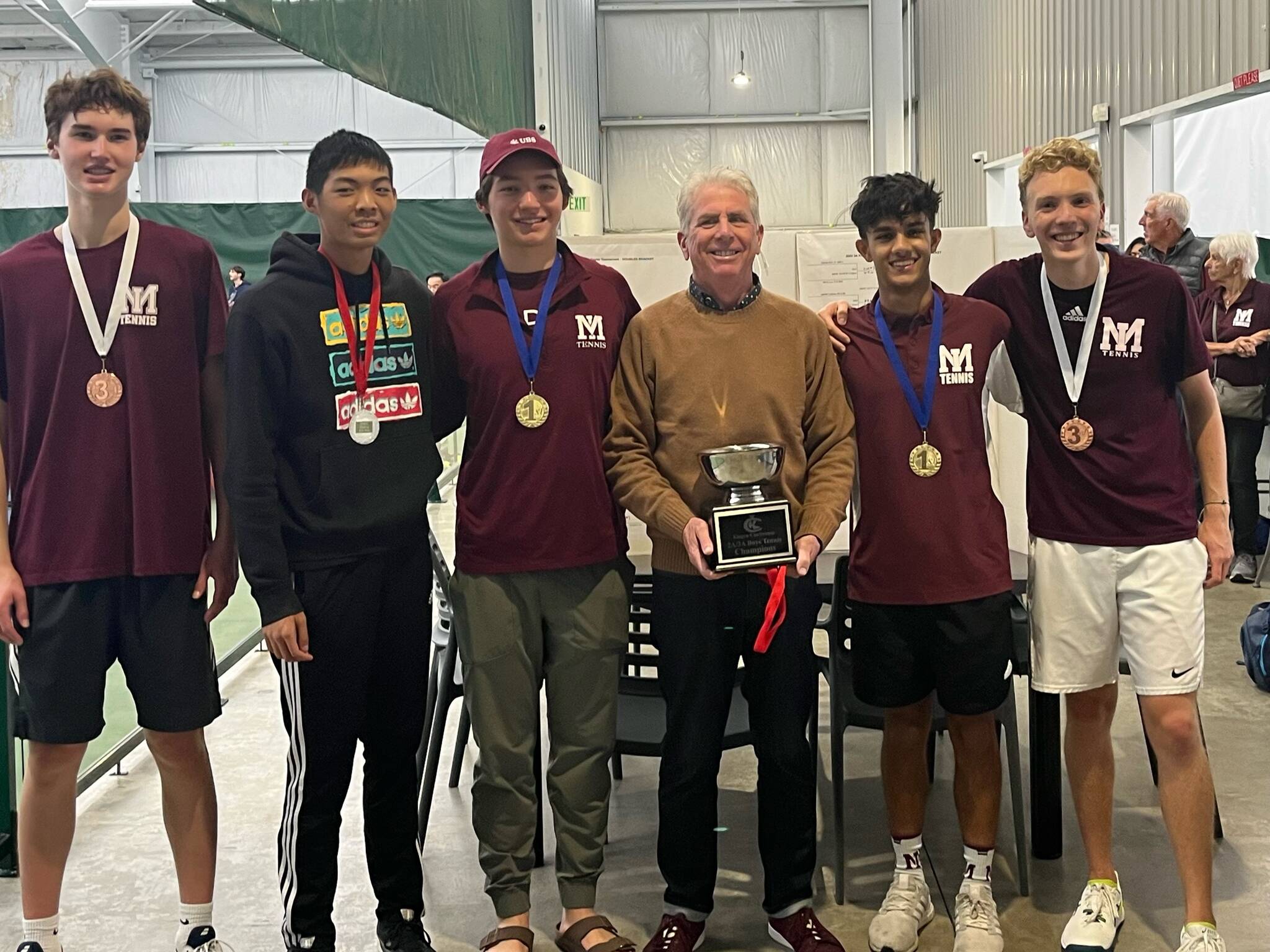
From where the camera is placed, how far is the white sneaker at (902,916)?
96.7 inches

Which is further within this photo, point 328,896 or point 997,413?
point 997,413

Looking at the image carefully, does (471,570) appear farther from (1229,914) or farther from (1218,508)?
(1229,914)

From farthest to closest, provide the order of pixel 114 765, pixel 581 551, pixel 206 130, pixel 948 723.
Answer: pixel 206 130, pixel 114 765, pixel 948 723, pixel 581 551

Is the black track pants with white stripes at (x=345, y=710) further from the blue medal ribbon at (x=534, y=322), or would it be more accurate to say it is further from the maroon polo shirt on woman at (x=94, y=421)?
the blue medal ribbon at (x=534, y=322)

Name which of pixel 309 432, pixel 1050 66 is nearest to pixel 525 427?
pixel 309 432

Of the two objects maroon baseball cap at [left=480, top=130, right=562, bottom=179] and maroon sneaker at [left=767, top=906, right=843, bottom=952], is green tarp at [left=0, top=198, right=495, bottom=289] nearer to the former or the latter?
maroon baseball cap at [left=480, top=130, right=562, bottom=179]

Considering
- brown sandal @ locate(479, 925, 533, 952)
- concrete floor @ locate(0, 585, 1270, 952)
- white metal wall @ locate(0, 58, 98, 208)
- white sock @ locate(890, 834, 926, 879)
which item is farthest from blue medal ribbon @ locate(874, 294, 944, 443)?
white metal wall @ locate(0, 58, 98, 208)

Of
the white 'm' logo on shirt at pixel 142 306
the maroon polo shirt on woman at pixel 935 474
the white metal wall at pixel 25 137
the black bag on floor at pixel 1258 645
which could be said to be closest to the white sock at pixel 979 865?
the maroon polo shirt on woman at pixel 935 474

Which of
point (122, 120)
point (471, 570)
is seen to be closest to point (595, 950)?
point (471, 570)

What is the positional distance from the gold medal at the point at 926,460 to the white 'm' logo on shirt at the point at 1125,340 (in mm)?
385

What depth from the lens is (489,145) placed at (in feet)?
7.89

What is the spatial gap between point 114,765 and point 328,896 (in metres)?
1.75

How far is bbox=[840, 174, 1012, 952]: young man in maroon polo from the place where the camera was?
2.38 meters

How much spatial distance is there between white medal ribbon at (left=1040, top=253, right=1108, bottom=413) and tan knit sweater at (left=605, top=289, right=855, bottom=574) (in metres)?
0.44
